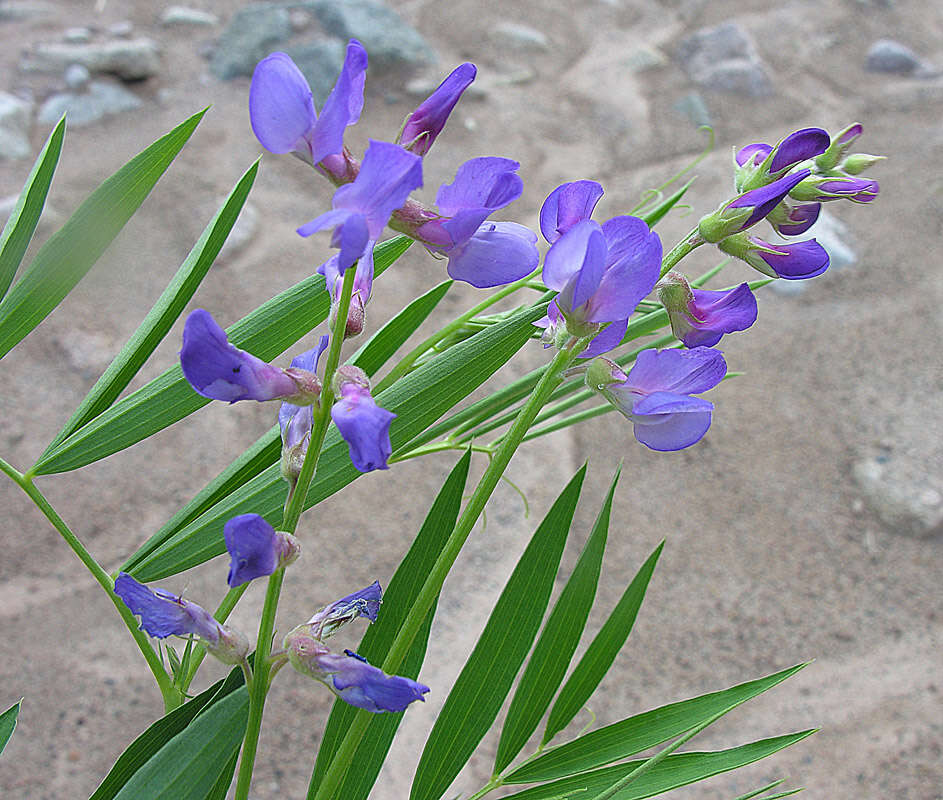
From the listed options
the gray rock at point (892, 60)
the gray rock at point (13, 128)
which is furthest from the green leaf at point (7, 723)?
the gray rock at point (892, 60)

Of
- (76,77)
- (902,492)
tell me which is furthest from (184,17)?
(902,492)

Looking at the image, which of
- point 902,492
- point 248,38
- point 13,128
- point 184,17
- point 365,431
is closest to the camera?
point 365,431

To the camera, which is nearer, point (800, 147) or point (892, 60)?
point (800, 147)

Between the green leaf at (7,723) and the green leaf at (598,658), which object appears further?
the green leaf at (598,658)

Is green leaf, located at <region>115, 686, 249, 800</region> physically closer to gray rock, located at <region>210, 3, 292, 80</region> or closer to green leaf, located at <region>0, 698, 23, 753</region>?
green leaf, located at <region>0, 698, 23, 753</region>

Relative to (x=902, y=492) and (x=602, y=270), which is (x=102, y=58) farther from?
(x=602, y=270)

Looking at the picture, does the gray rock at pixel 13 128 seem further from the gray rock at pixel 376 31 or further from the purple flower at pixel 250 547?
the purple flower at pixel 250 547
